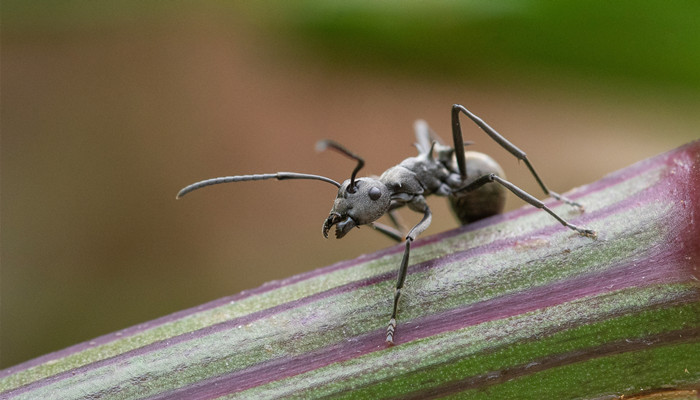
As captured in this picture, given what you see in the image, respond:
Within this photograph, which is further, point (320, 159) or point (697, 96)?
point (320, 159)

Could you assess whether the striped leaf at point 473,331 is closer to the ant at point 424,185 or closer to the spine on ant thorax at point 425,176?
the ant at point 424,185

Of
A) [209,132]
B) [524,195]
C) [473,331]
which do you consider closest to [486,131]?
[524,195]

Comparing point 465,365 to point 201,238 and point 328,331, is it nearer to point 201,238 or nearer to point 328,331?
point 328,331

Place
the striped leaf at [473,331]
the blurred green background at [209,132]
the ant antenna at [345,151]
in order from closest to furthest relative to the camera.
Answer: the striped leaf at [473,331]
the ant antenna at [345,151]
the blurred green background at [209,132]

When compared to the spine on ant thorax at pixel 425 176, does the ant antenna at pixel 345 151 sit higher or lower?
higher

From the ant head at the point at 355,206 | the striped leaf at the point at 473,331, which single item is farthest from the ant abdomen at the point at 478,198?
the striped leaf at the point at 473,331

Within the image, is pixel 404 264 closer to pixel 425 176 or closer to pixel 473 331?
pixel 473 331

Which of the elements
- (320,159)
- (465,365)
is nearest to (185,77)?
(320,159)
